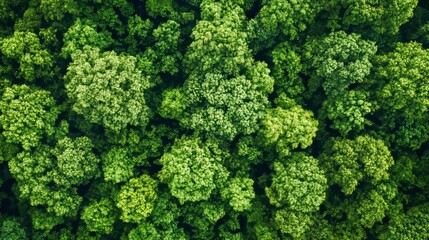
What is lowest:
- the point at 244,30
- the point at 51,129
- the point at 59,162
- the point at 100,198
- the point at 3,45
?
the point at 100,198

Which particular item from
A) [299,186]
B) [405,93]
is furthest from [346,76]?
[299,186]

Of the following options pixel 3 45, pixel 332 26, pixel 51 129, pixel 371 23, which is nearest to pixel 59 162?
pixel 51 129

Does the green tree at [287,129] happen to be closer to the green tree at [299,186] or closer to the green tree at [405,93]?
the green tree at [299,186]

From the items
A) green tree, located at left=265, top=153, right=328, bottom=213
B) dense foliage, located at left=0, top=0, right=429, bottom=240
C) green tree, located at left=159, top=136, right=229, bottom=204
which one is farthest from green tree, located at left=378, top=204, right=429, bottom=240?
green tree, located at left=159, top=136, right=229, bottom=204

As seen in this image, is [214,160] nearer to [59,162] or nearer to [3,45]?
[59,162]

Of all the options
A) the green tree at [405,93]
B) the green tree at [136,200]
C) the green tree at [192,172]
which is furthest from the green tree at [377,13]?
the green tree at [136,200]

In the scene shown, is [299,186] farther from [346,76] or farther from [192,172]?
[346,76]

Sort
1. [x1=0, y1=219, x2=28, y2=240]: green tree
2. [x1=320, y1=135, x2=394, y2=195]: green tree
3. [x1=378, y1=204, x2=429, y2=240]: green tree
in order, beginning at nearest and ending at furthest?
[x1=320, y1=135, x2=394, y2=195]: green tree → [x1=378, y1=204, x2=429, y2=240]: green tree → [x1=0, y1=219, x2=28, y2=240]: green tree

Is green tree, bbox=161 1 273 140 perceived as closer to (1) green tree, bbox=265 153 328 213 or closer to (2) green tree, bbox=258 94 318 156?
(2) green tree, bbox=258 94 318 156
